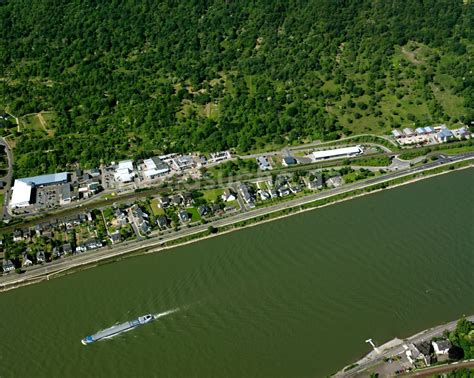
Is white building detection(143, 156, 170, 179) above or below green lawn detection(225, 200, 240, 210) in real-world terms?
above

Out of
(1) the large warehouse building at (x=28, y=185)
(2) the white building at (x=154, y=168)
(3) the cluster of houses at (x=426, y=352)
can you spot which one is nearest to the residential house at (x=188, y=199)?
(2) the white building at (x=154, y=168)

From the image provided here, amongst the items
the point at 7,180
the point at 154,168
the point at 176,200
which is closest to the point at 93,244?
the point at 176,200

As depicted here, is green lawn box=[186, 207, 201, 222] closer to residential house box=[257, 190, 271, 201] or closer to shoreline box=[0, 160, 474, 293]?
shoreline box=[0, 160, 474, 293]

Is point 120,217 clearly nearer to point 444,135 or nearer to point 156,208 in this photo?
point 156,208

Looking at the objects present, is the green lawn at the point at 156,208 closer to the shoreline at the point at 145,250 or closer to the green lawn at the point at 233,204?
the shoreline at the point at 145,250

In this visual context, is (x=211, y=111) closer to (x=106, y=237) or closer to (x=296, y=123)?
(x=296, y=123)

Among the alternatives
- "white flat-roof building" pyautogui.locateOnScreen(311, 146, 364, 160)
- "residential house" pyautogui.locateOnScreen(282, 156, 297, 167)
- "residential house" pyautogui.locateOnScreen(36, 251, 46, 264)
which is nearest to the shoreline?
"residential house" pyautogui.locateOnScreen(36, 251, 46, 264)
